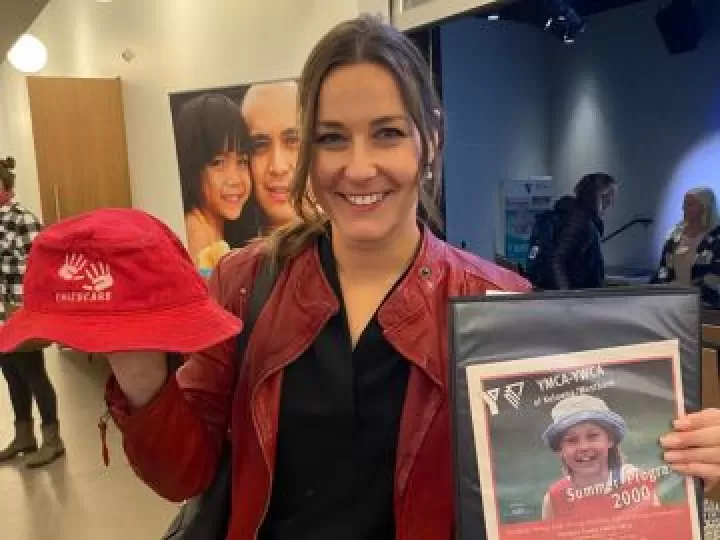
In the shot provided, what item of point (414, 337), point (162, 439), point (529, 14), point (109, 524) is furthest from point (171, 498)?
point (529, 14)

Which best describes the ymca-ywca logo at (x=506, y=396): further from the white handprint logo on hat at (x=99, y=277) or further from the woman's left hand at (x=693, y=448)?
the white handprint logo on hat at (x=99, y=277)

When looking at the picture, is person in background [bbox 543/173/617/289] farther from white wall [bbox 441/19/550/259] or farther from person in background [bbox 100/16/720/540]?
person in background [bbox 100/16/720/540]

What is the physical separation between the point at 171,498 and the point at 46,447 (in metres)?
3.09

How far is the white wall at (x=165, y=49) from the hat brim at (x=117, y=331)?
2404 mm

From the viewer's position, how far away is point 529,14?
278 centimetres

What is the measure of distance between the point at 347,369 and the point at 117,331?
0.33 m

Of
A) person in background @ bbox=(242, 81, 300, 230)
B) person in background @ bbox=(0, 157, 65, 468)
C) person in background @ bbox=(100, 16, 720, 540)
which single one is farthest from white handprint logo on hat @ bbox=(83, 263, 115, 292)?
person in background @ bbox=(0, 157, 65, 468)

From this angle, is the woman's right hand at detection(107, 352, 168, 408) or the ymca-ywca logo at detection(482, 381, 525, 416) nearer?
the ymca-ywca logo at detection(482, 381, 525, 416)

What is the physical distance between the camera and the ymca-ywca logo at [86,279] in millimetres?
809

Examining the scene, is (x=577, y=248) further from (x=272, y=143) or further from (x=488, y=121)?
(x=272, y=143)

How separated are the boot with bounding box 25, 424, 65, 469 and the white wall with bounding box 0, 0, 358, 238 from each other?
1.62 meters

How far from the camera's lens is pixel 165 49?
471cm

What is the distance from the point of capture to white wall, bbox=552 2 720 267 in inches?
91.6

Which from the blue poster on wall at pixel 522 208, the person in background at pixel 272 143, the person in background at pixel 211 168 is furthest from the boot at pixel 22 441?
the blue poster on wall at pixel 522 208
